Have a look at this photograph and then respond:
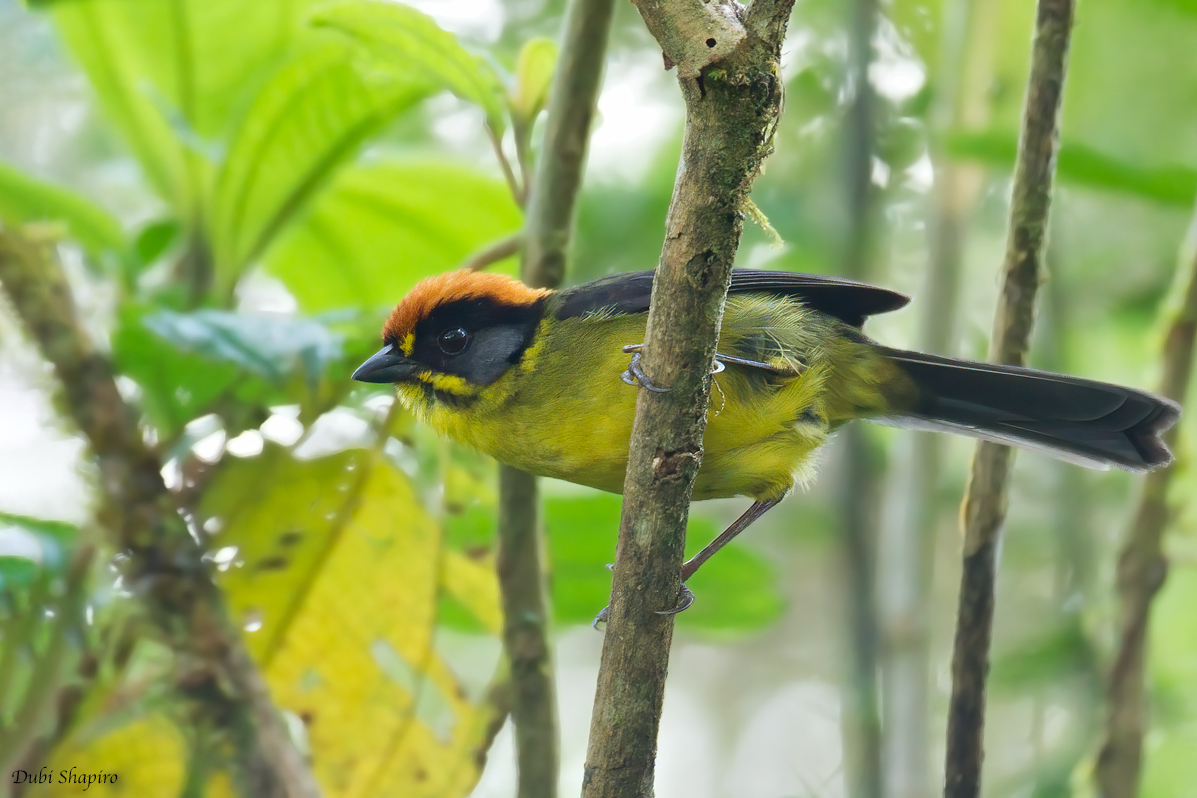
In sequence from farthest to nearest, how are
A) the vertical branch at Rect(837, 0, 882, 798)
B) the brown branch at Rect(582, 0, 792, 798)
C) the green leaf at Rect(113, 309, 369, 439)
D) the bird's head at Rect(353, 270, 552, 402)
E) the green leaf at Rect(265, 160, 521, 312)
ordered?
the green leaf at Rect(265, 160, 521, 312) → the vertical branch at Rect(837, 0, 882, 798) → the bird's head at Rect(353, 270, 552, 402) → the green leaf at Rect(113, 309, 369, 439) → the brown branch at Rect(582, 0, 792, 798)

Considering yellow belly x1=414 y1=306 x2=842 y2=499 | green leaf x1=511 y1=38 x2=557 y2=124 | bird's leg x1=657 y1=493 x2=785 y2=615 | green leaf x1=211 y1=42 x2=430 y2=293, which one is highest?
green leaf x1=511 y1=38 x2=557 y2=124

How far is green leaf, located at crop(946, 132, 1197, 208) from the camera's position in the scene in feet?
9.36

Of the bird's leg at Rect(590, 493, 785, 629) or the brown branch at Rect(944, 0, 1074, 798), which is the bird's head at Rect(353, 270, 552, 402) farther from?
the brown branch at Rect(944, 0, 1074, 798)

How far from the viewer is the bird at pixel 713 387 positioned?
2.89m

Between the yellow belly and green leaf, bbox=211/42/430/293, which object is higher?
green leaf, bbox=211/42/430/293

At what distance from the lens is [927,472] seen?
342cm

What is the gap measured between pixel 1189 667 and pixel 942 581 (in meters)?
2.03

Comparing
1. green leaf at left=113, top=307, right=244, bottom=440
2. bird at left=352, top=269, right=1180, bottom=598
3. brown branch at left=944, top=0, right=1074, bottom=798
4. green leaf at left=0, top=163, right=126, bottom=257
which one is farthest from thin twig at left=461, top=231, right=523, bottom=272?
brown branch at left=944, top=0, right=1074, bottom=798

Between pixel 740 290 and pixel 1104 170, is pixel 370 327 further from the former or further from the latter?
pixel 1104 170

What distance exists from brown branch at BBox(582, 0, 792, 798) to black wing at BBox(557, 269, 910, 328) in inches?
45.0

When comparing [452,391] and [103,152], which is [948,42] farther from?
[103,152]

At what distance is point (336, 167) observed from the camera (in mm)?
3023

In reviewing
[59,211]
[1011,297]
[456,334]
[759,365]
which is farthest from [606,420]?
[59,211]

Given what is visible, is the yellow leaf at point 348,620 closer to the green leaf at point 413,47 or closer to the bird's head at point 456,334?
the bird's head at point 456,334
